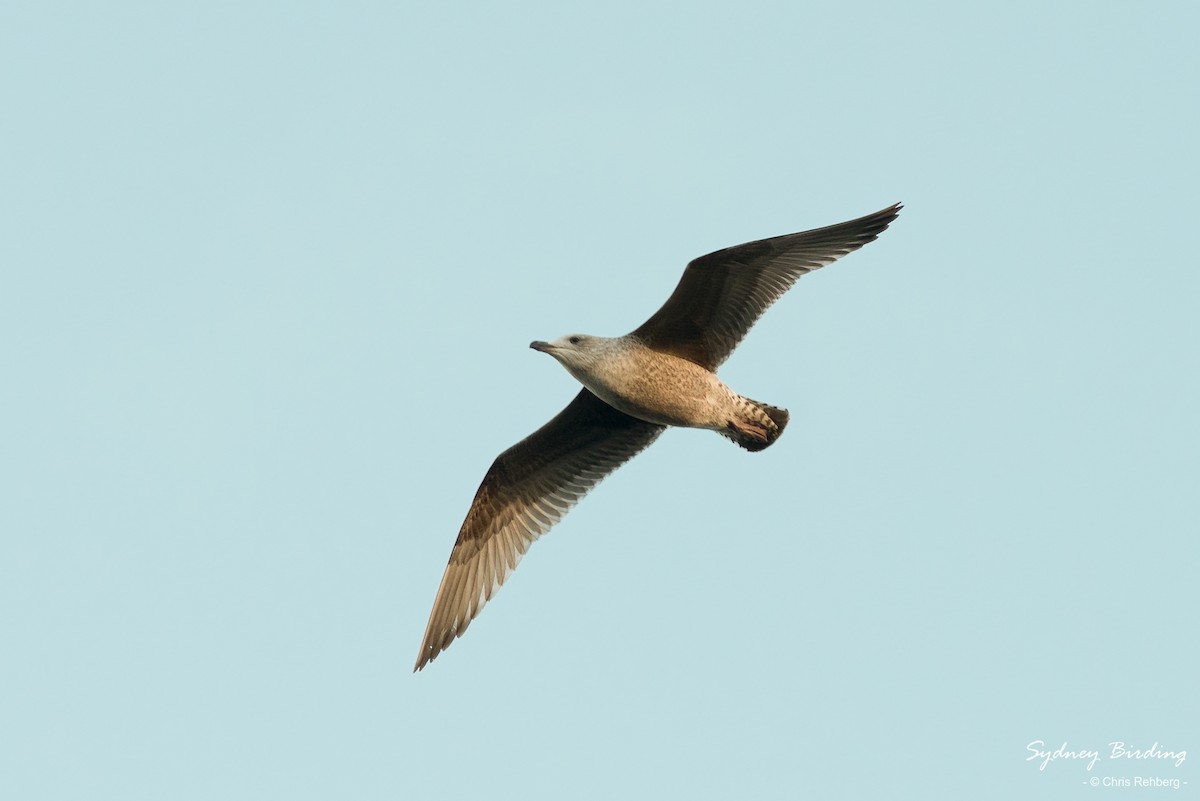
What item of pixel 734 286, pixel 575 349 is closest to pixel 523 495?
pixel 575 349

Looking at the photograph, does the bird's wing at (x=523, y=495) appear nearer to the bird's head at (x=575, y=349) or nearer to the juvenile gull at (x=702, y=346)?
the juvenile gull at (x=702, y=346)

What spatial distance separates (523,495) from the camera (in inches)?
615

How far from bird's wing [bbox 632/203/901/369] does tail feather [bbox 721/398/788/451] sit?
558mm

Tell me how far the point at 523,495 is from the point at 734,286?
3.26m

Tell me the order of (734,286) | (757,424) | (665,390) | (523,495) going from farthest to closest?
(523,495) < (757,424) < (734,286) < (665,390)

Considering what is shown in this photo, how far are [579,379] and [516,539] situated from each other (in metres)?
2.36

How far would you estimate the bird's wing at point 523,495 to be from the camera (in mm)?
15250

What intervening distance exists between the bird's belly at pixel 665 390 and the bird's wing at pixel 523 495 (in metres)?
1.13

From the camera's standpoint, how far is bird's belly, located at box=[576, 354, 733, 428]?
13.9m

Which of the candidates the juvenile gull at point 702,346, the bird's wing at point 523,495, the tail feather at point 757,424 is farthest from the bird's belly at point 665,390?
the bird's wing at point 523,495

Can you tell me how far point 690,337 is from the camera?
14.2 metres

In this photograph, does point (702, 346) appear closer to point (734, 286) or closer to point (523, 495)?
point (734, 286)

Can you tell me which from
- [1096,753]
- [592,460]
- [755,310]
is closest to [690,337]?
[755,310]

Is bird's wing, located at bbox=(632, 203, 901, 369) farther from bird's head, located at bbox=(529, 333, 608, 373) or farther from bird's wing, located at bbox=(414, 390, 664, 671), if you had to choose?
bird's wing, located at bbox=(414, 390, 664, 671)
